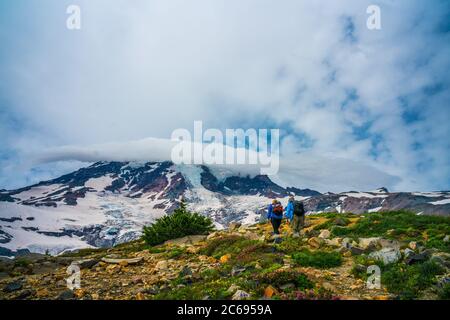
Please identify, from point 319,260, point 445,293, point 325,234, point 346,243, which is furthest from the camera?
point 325,234

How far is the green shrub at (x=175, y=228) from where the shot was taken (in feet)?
81.9

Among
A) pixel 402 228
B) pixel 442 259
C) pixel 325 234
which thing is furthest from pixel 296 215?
pixel 442 259

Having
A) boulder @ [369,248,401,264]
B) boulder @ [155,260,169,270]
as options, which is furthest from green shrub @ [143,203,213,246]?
boulder @ [369,248,401,264]

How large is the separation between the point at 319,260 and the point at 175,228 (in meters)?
13.7

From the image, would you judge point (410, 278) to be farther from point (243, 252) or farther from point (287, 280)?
point (243, 252)

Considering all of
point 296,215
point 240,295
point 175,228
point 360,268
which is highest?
point 240,295

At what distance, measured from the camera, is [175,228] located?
2550cm

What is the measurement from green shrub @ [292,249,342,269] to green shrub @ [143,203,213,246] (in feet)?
41.5

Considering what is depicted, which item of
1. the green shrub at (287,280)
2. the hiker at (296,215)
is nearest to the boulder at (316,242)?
the hiker at (296,215)

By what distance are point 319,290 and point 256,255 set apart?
5.08m

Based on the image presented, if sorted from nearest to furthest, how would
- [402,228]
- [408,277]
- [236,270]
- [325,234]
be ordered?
[408,277], [236,270], [325,234], [402,228]

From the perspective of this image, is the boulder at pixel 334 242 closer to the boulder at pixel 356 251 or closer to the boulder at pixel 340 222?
the boulder at pixel 356 251

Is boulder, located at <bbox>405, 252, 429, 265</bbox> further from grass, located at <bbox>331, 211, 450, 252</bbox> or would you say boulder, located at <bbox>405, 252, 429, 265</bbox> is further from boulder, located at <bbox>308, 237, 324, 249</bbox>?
boulder, located at <bbox>308, 237, 324, 249</bbox>
